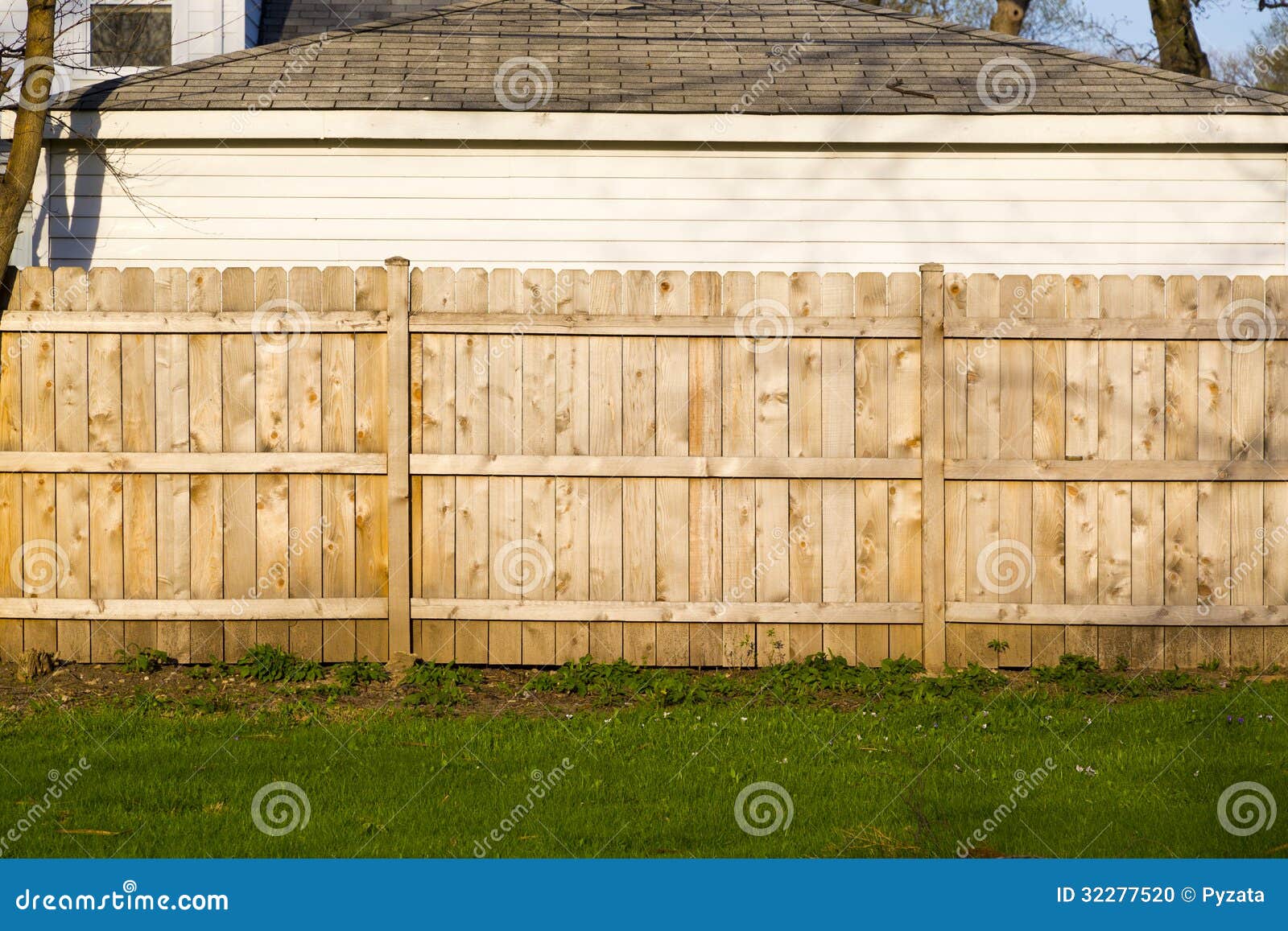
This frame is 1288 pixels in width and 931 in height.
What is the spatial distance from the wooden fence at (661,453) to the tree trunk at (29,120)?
988 millimetres

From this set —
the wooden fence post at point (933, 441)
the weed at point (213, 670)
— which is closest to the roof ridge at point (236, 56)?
the weed at point (213, 670)

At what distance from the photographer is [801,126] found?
8.75m

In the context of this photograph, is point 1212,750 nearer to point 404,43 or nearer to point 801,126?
point 801,126

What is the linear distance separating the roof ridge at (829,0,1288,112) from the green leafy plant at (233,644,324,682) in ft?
25.0

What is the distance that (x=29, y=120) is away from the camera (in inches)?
291

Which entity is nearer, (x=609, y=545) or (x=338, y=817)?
(x=338, y=817)

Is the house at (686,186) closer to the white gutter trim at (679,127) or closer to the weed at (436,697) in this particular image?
the white gutter trim at (679,127)

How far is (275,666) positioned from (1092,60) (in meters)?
7.87

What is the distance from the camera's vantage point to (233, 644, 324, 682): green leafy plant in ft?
21.2

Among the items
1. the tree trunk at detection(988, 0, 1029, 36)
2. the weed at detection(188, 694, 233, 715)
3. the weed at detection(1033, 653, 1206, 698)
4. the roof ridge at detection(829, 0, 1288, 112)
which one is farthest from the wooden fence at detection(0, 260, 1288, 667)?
the tree trunk at detection(988, 0, 1029, 36)

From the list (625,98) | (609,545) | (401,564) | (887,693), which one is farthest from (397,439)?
(625,98)

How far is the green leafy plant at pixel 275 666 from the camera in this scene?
645cm

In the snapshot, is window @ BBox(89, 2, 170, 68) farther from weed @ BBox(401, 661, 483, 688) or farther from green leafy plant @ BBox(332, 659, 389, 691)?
weed @ BBox(401, 661, 483, 688)

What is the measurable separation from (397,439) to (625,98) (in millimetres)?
3739
